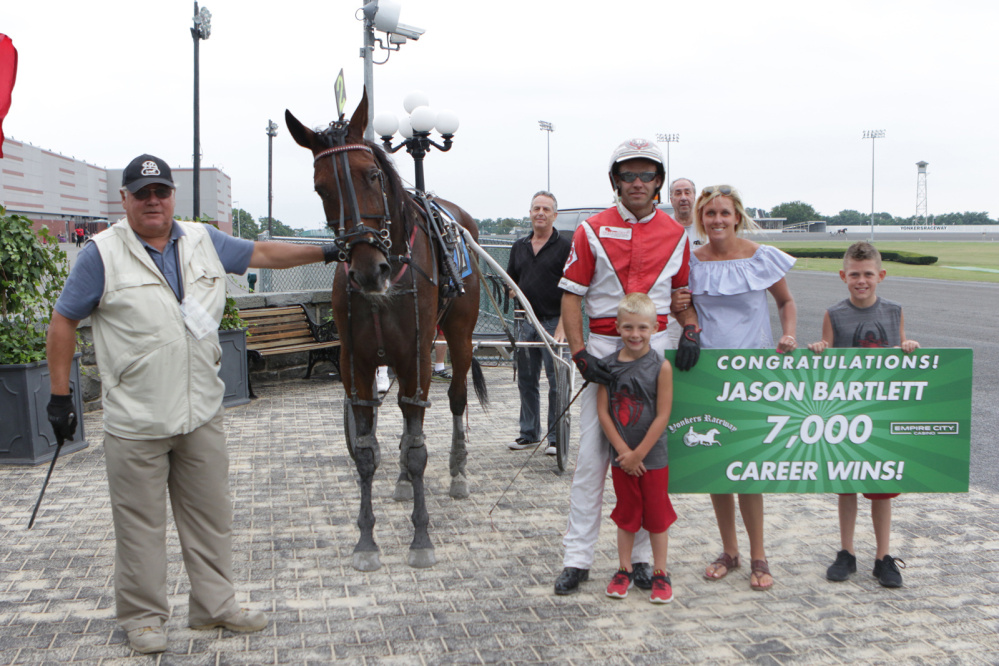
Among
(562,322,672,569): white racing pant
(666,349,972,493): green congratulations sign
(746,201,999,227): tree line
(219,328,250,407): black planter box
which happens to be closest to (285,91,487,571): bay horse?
(562,322,672,569): white racing pant

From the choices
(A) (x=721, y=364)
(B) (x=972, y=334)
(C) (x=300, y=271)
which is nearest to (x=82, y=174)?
(C) (x=300, y=271)

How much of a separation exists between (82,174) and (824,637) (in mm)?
72393

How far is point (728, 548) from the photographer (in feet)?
13.7

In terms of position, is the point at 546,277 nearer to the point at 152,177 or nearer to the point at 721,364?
the point at 721,364

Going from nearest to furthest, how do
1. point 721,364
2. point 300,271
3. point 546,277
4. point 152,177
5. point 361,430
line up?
point 152,177
point 721,364
point 361,430
point 546,277
point 300,271

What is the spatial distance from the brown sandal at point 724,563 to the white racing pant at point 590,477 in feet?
1.20

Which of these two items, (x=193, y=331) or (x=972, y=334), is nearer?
(x=193, y=331)

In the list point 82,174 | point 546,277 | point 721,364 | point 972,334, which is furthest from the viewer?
point 82,174

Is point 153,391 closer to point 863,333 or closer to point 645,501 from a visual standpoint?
point 645,501

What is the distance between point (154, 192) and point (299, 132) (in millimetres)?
893

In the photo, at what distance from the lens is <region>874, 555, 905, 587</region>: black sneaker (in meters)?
3.88

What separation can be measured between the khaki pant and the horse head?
0.98 metres

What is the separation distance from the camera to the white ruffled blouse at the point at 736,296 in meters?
3.91

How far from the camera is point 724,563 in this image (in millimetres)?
4102
